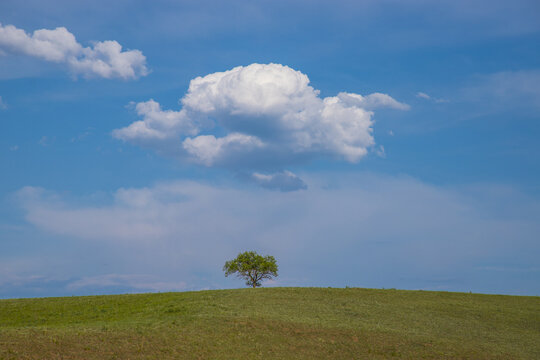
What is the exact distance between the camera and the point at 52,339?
26.3 m

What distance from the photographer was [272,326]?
32000 mm

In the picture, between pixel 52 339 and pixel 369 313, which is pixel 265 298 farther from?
pixel 52 339

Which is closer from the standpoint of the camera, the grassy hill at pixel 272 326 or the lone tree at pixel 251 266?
the grassy hill at pixel 272 326

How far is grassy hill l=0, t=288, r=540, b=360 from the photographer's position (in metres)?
26.7

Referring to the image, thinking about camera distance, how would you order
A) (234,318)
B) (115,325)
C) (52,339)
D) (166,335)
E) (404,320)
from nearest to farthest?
1. (52,339)
2. (166,335)
3. (115,325)
4. (234,318)
5. (404,320)

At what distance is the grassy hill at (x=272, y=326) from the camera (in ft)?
87.6

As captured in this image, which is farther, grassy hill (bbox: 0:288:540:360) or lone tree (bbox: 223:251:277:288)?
lone tree (bbox: 223:251:277:288)

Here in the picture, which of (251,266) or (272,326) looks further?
(251,266)

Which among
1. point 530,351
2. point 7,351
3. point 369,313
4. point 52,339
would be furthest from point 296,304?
point 7,351

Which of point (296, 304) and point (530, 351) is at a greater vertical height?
point (296, 304)

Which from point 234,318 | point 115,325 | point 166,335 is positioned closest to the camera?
point 166,335

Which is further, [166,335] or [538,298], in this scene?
[538,298]

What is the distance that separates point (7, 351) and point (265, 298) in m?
22.8

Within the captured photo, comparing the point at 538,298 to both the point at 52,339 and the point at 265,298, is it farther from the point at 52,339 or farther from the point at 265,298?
the point at 52,339
